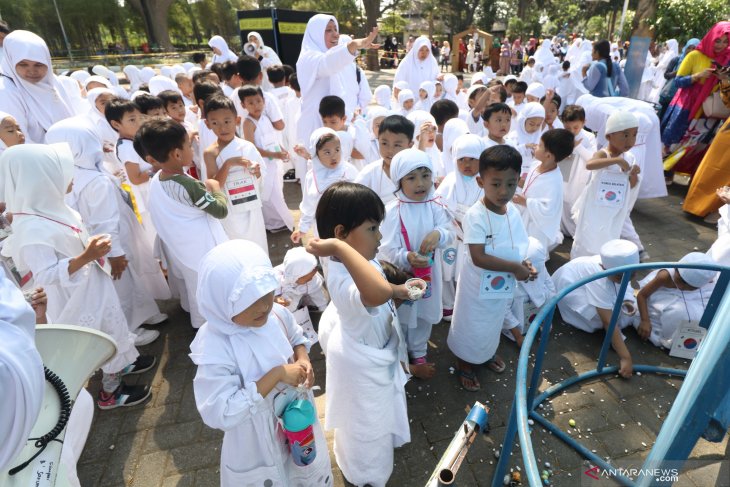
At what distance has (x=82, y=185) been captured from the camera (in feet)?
10.0

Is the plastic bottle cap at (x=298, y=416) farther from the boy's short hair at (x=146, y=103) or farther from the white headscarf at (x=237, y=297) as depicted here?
the boy's short hair at (x=146, y=103)

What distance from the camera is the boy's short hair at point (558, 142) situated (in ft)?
11.5

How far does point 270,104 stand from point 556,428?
472cm

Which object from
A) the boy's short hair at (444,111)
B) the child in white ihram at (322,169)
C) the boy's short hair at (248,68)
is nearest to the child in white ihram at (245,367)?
the child in white ihram at (322,169)

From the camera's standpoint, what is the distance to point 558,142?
3.54m

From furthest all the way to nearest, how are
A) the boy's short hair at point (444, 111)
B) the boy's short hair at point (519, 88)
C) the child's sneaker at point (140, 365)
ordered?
1. the boy's short hair at point (519, 88)
2. the boy's short hair at point (444, 111)
3. the child's sneaker at point (140, 365)

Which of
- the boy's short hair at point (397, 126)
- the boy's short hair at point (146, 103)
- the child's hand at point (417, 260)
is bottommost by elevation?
the child's hand at point (417, 260)

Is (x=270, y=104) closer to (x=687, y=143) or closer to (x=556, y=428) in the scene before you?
(x=556, y=428)

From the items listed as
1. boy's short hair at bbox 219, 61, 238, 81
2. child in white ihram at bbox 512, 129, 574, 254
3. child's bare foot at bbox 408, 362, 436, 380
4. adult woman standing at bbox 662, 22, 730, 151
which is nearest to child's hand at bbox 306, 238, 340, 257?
child's bare foot at bbox 408, 362, 436, 380

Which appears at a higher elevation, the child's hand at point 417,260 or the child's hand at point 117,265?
the child's hand at point 417,260

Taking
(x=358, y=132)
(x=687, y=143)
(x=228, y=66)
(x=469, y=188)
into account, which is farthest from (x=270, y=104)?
(x=687, y=143)

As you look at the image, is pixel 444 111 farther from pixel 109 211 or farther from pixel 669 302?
pixel 109 211

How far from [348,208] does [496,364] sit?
1984mm

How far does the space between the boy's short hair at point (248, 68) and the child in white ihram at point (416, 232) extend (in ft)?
13.9
